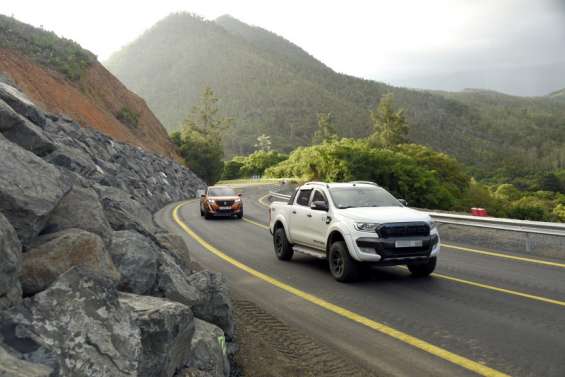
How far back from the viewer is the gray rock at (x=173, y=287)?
16.3 ft

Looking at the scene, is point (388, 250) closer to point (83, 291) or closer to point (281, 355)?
point (281, 355)

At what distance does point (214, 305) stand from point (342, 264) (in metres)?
4.34

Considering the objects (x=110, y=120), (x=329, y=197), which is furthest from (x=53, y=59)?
(x=329, y=197)

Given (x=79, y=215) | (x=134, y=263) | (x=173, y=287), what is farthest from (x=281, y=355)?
(x=79, y=215)

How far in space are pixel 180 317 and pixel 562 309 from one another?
5935mm

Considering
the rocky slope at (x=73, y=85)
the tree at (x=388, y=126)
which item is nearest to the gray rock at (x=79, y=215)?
the rocky slope at (x=73, y=85)

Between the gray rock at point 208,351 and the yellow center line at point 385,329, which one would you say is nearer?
the gray rock at point 208,351

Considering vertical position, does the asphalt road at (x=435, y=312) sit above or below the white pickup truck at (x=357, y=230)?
below

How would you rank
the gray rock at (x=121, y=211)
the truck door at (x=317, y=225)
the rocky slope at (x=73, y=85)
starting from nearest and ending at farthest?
the gray rock at (x=121, y=211) < the truck door at (x=317, y=225) < the rocky slope at (x=73, y=85)

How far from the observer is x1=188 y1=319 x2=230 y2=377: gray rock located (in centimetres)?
443

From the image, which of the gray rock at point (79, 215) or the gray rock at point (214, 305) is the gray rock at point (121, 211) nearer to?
the gray rock at point (79, 215)

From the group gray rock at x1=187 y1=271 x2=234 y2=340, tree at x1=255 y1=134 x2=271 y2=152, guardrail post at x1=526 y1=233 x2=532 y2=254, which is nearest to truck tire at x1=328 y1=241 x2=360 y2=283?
gray rock at x1=187 y1=271 x2=234 y2=340

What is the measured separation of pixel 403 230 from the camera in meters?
9.04

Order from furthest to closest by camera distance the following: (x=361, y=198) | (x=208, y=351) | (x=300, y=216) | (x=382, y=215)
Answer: (x=300, y=216), (x=361, y=198), (x=382, y=215), (x=208, y=351)
